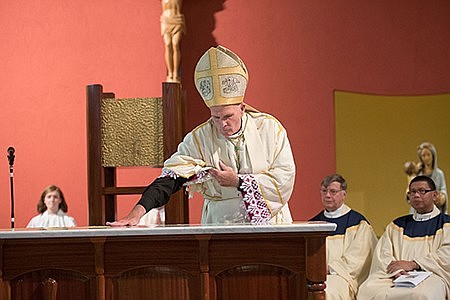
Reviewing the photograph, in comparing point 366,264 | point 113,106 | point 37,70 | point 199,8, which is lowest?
point 366,264

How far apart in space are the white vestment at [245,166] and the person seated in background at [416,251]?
2053mm

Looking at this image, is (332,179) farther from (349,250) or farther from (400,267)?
(400,267)

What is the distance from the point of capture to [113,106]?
5930mm

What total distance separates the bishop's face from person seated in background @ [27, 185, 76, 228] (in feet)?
14.9

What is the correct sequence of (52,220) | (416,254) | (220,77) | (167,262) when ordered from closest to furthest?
(167,262)
(220,77)
(416,254)
(52,220)

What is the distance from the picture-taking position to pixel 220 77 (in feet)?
15.6

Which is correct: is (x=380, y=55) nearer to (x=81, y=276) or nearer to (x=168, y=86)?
(x=168, y=86)

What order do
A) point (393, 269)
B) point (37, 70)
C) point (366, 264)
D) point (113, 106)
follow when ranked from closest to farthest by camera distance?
1. point (113, 106)
2. point (393, 269)
3. point (366, 264)
4. point (37, 70)

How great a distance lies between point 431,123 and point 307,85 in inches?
50.5

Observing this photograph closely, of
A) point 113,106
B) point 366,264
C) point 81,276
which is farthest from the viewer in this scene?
point 366,264

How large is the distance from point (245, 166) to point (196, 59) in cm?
471

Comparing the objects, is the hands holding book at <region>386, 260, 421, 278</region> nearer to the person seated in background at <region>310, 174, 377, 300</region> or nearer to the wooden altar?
the person seated in background at <region>310, 174, 377, 300</region>

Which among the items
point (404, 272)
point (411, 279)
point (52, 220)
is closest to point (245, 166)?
point (411, 279)

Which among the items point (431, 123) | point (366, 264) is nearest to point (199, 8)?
point (431, 123)
